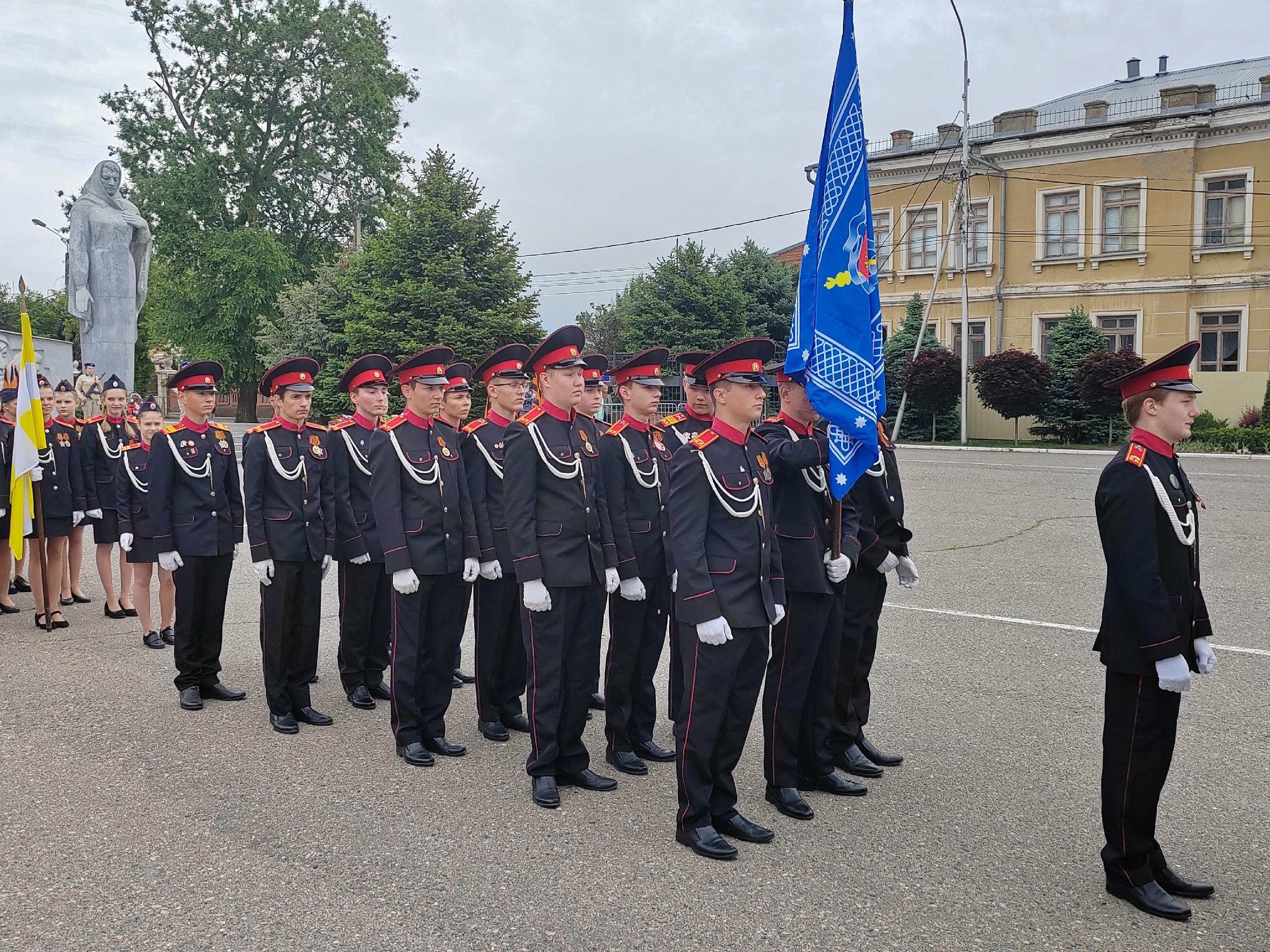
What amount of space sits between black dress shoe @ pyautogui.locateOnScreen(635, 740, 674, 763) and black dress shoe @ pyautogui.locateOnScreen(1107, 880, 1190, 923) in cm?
234

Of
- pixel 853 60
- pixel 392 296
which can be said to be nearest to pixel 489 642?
pixel 853 60

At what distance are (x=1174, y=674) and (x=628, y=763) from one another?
8.92 ft

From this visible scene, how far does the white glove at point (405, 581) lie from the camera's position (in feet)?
18.0

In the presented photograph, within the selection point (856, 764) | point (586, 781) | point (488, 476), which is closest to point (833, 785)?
point (856, 764)

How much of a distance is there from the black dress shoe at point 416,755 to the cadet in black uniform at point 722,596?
1.53 m

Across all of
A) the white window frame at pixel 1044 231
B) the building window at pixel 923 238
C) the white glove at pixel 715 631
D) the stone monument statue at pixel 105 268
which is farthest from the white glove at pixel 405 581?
the building window at pixel 923 238

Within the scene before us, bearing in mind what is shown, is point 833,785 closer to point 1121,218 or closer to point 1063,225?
point 1121,218

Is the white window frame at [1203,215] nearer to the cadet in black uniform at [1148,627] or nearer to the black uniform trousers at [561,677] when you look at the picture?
the cadet in black uniform at [1148,627]

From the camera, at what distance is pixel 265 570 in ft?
20.1

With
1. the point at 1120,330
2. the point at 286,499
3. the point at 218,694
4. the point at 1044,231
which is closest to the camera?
the point at 286,499

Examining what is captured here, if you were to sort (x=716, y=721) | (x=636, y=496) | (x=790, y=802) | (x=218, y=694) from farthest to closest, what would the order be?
(x=218, y=694), (x=636, y=496), (x=790, y=802), (x=716, y=721)

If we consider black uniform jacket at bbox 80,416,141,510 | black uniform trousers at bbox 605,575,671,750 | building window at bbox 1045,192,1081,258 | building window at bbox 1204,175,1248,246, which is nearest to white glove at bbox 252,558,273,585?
black uniform trousers at bbox 605,575,671,750

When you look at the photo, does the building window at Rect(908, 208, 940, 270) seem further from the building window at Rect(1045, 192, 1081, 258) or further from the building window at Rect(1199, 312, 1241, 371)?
the building window at Rect(1199, 312, 1241, 371)

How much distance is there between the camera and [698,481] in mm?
4465
